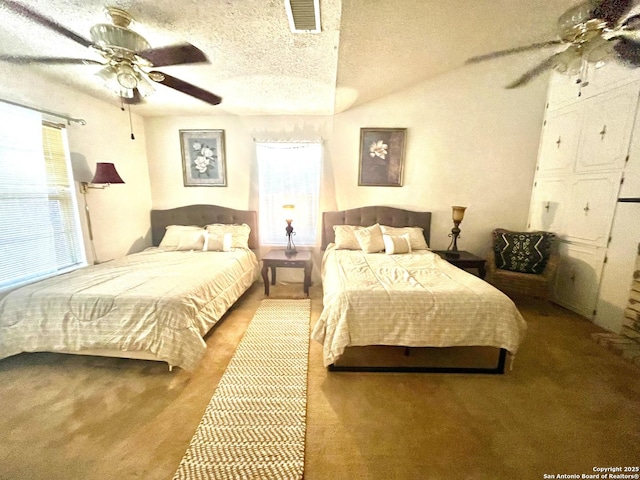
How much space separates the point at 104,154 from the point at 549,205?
18.1 feet

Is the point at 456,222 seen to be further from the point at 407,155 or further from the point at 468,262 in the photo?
the point at 407,155

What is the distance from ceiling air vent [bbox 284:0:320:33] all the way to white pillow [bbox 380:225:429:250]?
2263 millimetres

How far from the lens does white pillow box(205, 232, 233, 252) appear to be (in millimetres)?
3176

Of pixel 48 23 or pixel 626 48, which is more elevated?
pixel 626 48

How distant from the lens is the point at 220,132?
3.52m

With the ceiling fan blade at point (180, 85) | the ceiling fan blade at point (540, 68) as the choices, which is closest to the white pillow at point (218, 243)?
the ceiling fan blade at point (180, 85)

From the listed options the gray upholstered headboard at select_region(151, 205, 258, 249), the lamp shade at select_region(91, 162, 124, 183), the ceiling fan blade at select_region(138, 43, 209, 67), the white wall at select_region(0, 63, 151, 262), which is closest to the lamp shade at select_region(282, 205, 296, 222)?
the gray upholstered headboard at select_region(151, 205, 258, 249)

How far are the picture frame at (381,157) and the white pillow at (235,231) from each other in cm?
176

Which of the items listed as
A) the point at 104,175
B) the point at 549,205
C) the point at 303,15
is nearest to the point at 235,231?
the point at 104,175

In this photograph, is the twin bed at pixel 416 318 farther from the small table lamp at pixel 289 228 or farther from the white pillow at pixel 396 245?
the small table lamp at pixel 289 228

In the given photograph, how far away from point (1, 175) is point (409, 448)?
3.62m

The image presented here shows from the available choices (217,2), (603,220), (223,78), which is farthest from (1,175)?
(603,220)

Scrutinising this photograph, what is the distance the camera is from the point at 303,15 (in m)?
1.53

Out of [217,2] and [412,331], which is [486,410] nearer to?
[412,331]
